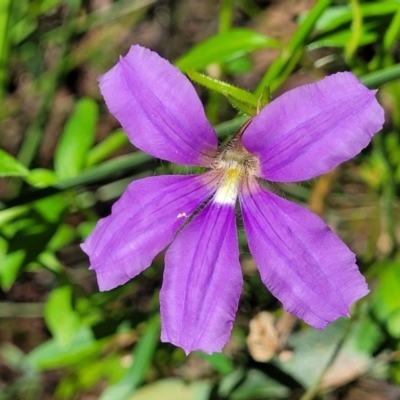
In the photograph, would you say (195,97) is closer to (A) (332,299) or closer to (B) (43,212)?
(A) (332,299)

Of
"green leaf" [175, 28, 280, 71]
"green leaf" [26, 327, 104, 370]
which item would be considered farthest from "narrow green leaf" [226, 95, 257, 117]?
"green leaf" [26, 327, 104, 370]

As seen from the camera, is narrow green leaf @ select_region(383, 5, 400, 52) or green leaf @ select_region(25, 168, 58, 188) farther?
green leaf @ select_region(25, 168, 58, 188)

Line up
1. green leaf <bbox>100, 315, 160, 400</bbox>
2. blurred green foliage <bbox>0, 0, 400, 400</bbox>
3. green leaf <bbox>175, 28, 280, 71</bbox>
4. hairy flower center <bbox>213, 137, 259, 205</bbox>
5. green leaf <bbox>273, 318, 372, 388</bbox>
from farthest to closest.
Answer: green leaf <bbox>273, 318, 372, 388</bbox> → green leaf <bbox>100, 315, 160, 400</bbox> → green leaf <bbox>175, 28, 280, 71</bbox> → blurred green foliage <bbox>0, 0, 400, 400</bbox> → hairy flower center <bbox>213, 137, 259, 205</bbox>

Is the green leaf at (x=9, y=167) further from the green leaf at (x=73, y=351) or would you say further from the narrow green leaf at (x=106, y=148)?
the green leaf at (x=73, y=351)

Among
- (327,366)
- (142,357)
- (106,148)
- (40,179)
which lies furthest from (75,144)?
(327,366)

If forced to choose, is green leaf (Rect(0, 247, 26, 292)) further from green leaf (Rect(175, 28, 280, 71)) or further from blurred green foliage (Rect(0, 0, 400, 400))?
green leaf (Rect(175, 28, 280, 71))

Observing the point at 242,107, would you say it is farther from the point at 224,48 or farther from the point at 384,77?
the point at 224,48
